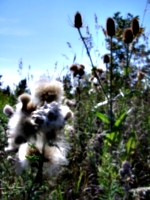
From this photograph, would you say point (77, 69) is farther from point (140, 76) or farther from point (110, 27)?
point (110, 27)

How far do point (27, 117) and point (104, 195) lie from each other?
50 centimetres

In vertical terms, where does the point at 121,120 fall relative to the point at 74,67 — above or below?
below

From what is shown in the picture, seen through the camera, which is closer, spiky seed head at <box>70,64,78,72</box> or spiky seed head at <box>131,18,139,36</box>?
spiky seed head at <box>131,18,139,36</box>

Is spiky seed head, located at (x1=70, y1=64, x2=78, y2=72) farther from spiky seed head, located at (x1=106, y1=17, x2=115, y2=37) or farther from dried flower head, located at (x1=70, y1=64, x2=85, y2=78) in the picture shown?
spiky seed head, located at (x1=106, y1=17, x2=115, y2=37)

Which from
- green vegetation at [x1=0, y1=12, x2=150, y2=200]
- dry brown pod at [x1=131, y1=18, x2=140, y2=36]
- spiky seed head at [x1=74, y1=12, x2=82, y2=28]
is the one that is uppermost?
spiky seed head at [x1=74, y1=12, x2=82, y2=28]

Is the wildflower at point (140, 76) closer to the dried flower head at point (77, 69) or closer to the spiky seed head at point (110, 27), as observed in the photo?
the dried flower head at point (77, 69)

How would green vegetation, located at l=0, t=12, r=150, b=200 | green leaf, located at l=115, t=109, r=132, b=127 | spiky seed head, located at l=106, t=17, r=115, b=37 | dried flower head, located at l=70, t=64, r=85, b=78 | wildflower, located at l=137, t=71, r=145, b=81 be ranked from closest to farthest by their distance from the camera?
green vegetation, located at l=0, t=12, r=150, b=200 < green leaf, located at l=115, t=109, r=132, b=127 < spiky seed head, located at l=106, t=17, r=115, b=37 < dried flower head, located at l=70, t=64, r=85, b=78 < wildflower, located at l=137, t=71, r=145, b=81

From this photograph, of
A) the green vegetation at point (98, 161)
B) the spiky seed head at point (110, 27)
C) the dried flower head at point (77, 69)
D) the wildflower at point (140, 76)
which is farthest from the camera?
the wildflower at point (140, 76)

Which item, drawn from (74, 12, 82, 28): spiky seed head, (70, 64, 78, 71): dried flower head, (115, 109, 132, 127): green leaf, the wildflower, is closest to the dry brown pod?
(74, 12, 82, 28): spiky seed head

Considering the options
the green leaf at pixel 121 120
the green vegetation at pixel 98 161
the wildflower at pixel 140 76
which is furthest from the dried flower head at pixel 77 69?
the green leaf at pixel 121 120

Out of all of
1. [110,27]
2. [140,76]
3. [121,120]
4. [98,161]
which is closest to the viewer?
[98,161]

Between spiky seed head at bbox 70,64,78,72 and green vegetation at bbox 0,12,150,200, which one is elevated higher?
spiky seed head at bbox 70,64,78,72

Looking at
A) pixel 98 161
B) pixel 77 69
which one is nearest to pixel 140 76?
pixel 77 69

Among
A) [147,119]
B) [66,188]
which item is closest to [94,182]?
[66,188]
